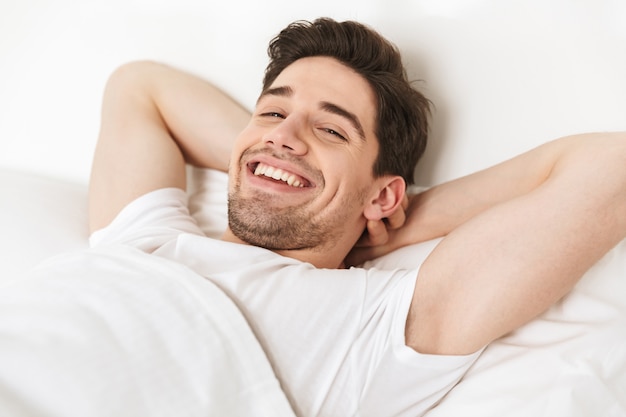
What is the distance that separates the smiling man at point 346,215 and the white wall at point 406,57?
0.09 meters

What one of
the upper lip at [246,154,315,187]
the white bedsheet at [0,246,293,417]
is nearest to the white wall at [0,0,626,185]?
the upper lip at [246,154,315,187]

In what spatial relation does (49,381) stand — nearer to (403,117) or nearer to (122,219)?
(122,219)

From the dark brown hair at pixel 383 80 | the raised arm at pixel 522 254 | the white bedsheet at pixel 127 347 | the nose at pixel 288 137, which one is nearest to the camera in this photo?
the white bedsheet at pixel 127 347

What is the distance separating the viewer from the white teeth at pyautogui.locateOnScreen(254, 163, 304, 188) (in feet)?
4.17

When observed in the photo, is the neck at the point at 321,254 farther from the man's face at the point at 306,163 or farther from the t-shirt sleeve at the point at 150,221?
the t-shirt sleeve at the point at 150,221

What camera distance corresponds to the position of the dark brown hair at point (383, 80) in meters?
1.37

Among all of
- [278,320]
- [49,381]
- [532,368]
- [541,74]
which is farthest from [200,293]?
[541,74]

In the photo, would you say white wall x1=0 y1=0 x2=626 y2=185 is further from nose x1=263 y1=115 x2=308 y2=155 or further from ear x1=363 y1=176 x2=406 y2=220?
nose x1=263 y1=115 x2=308 y2=155

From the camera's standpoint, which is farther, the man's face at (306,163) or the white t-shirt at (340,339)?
the man's face at (306,163)

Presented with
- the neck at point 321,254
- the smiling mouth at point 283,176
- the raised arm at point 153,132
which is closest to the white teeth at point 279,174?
the smiling mouth at point 283,176

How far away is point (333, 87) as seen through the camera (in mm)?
1337

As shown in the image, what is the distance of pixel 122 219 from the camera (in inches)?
54.7

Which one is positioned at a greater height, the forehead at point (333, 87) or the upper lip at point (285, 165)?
the forehead at point (333, 87)

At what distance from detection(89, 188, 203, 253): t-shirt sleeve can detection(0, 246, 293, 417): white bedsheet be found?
185 millimetres
